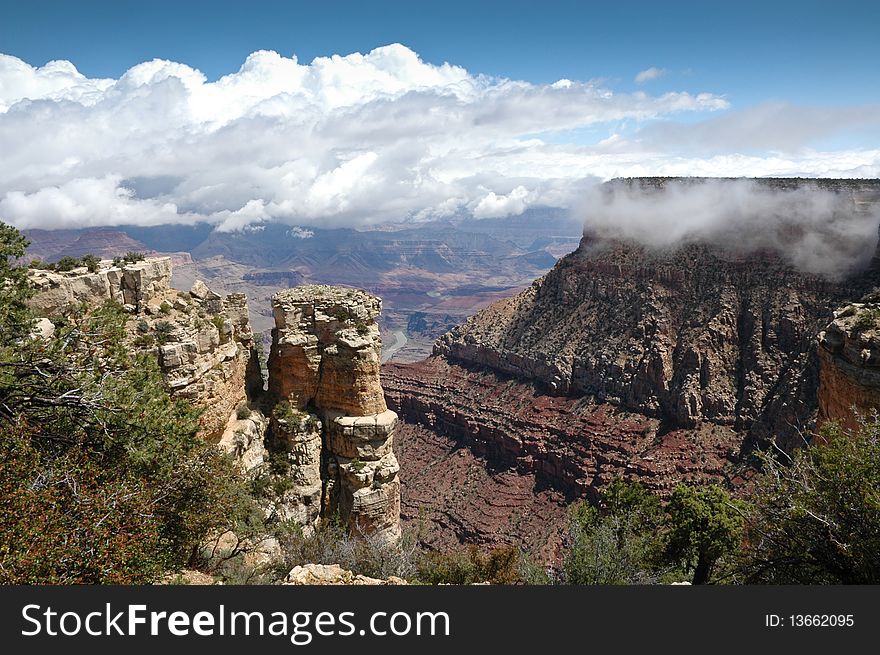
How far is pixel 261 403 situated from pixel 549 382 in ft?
231

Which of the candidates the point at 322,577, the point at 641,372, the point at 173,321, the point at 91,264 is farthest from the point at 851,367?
the point at 641,372

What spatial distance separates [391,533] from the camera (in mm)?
29219

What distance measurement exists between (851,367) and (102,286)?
102 ft

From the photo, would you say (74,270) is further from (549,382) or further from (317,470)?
(549,382)

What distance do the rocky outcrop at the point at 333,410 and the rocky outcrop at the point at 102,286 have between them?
621 cm

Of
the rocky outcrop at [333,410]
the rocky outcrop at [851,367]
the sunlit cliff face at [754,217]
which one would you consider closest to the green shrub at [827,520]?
the rocky outcrop at [851,367]

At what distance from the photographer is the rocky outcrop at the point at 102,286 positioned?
64.5 feet

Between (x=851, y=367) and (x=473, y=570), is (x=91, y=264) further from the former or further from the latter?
(x=851, y=367)

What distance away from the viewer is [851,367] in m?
23.2

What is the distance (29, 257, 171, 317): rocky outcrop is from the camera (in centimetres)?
1966

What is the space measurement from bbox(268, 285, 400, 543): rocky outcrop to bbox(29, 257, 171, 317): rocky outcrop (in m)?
6.21

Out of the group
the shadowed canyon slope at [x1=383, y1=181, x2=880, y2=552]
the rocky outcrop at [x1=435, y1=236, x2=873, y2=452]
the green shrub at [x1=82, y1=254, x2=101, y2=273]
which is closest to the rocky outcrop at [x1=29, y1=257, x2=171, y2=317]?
the green shrub at [x1=82, y1=254, x2=101, y2=273]

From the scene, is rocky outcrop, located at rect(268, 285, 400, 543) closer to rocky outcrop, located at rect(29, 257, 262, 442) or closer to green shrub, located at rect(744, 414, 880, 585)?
rocky outcrop, located at rect(29, 257, 262, 442)

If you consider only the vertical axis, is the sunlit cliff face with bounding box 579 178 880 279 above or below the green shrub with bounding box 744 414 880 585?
above
